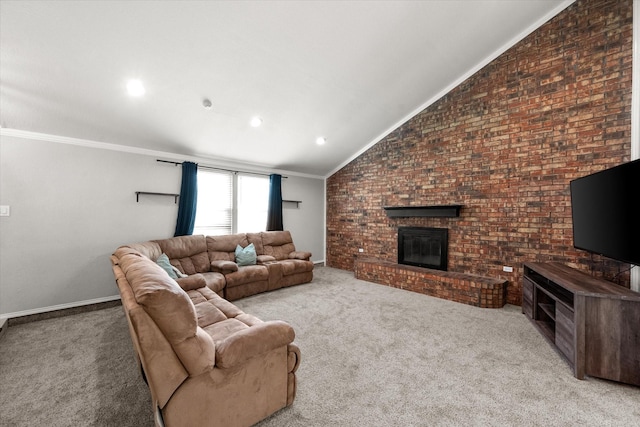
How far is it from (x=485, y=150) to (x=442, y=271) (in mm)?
2092

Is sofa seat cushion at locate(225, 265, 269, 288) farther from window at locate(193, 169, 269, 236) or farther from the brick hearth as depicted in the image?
the brick hearth

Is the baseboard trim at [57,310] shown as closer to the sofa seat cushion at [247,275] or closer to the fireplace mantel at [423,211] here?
the sofa seat cushion at [247,275]

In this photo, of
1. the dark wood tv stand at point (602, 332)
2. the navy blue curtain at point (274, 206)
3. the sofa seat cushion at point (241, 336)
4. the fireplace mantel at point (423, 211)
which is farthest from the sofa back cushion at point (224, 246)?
the dark wood tv stand at point (602, 332)

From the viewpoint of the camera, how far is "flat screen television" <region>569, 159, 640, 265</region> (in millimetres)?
2098

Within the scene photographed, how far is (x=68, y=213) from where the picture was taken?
354 cm

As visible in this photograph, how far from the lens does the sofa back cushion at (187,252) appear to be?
402 cm

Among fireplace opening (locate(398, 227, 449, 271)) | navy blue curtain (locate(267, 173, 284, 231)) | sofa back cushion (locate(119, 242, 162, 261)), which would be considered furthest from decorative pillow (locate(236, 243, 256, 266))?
fireplace opening (locate(398, 227, 449, 271))

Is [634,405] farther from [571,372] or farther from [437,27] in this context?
[437,27]

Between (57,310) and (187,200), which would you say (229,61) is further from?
(57,310)

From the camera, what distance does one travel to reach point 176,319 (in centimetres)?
129

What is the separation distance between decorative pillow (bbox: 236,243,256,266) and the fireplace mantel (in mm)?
2782

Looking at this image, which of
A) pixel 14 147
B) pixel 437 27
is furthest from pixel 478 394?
pixel 14 147

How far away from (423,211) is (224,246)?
12.0ft

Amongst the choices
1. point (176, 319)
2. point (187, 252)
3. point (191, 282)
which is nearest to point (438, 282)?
point (191, 282)
